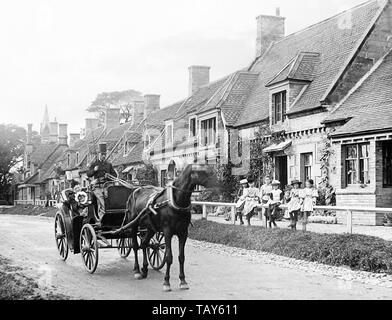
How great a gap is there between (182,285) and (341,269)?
385 cm

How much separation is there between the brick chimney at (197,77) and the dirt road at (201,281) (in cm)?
2664

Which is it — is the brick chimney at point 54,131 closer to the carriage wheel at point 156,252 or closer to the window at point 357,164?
the window at point 357,164

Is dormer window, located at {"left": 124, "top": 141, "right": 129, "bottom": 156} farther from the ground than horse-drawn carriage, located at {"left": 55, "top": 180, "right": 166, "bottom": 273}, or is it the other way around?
dormer window, located at {"left": 124, "top": 141, "right": 129, "bottom": 156}

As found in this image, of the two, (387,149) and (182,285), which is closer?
(182,285)

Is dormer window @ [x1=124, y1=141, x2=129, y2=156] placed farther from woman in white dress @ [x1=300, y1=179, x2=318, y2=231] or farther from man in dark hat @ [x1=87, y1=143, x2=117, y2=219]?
man in dark hat @ [x1=87, y1=143, x2=117, y2=219]

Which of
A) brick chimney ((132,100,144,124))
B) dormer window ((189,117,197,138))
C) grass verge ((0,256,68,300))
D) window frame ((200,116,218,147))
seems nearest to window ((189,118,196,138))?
dormer window ((189,117,197,138))

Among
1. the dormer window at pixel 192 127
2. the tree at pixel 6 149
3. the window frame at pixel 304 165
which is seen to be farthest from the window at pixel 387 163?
the tree at pixel 6 149

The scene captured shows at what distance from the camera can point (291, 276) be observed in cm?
948

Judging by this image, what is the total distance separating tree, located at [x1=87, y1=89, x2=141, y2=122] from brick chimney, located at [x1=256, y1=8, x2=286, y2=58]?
34440 mm

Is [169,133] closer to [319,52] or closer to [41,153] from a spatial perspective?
[319,52]

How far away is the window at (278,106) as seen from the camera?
23.3 m

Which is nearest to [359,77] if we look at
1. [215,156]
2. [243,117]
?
[243,117]

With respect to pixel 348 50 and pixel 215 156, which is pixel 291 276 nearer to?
pixel 348 50

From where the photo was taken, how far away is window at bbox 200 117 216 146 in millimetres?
28547
